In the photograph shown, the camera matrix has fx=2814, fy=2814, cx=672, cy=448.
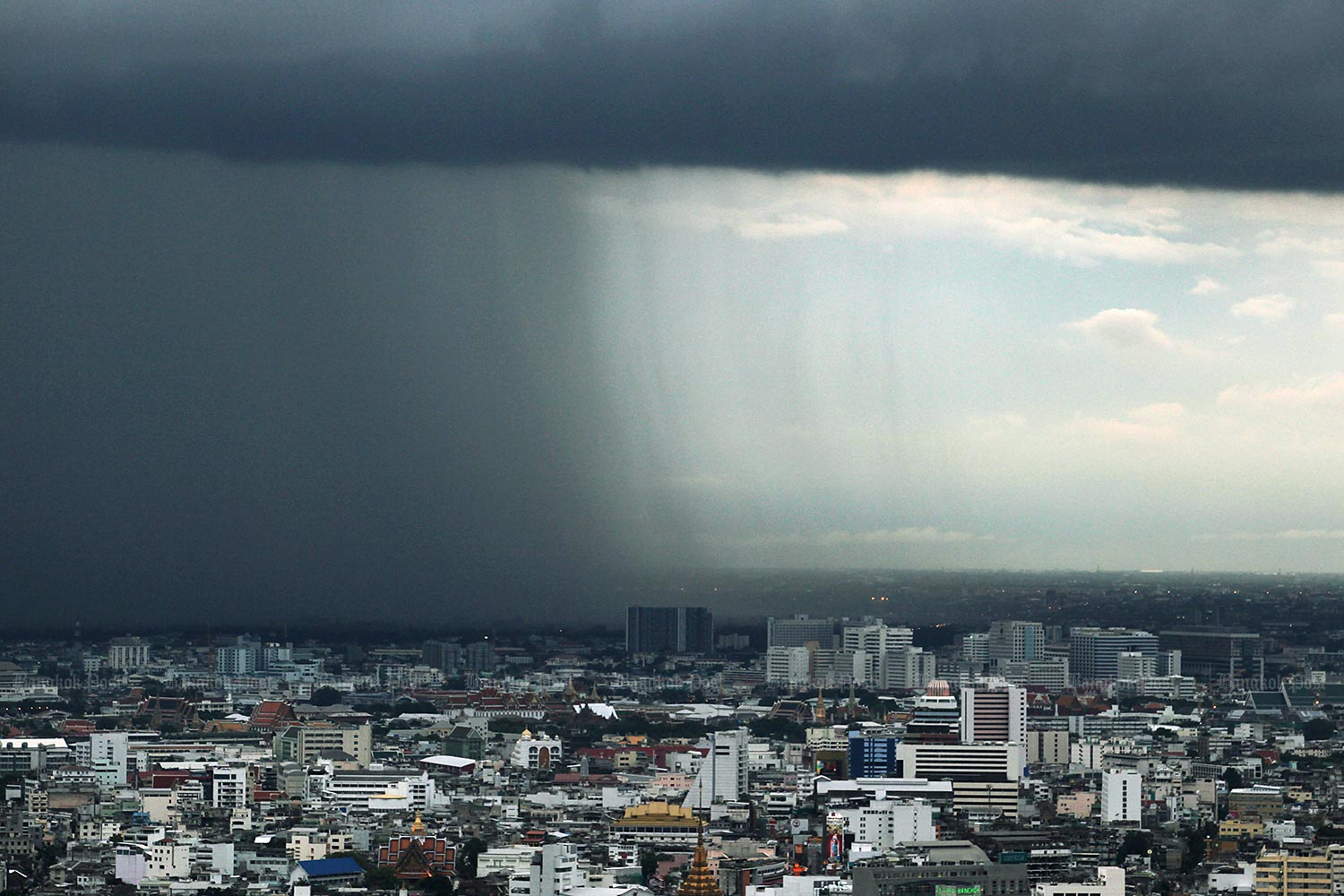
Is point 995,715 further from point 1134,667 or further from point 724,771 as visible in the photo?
point 1134,667

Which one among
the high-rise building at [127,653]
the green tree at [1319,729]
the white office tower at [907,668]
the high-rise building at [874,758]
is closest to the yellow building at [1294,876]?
the high-rise building at [874,758]

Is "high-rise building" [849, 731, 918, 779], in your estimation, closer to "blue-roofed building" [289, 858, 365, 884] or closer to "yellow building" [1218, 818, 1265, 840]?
"yellow building" [1218, 818, 1265, 840]

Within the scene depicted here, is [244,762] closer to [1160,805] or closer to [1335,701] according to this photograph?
[1160,805]

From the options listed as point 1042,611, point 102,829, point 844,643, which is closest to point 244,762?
point 102,829

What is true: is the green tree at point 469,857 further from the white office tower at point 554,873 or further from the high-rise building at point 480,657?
the high-rise building at point 480,657

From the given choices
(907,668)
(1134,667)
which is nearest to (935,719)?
(907,668)

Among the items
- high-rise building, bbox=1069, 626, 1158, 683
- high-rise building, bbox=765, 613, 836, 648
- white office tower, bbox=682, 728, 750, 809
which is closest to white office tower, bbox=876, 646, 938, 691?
high-rise building, bbox=1069, 626, 1158, 683

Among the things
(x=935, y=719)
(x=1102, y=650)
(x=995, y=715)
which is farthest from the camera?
(x=1102, y=650)
